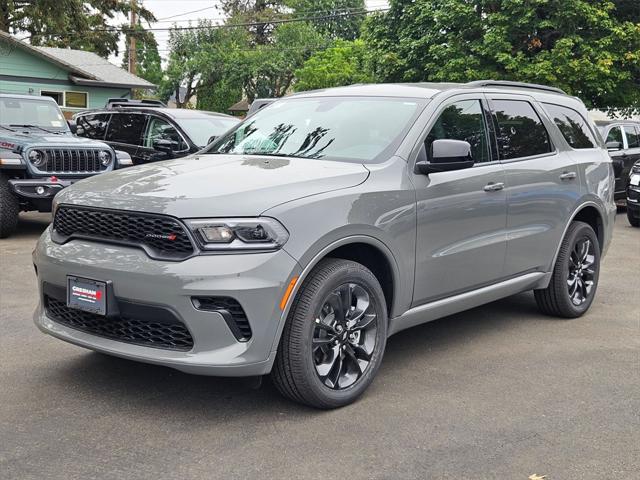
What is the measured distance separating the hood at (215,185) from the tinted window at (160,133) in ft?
23.6

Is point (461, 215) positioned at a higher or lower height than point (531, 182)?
lower

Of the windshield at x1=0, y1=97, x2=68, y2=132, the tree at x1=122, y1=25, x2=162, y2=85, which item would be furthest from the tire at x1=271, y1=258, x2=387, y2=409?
the tree at x1=122, y1=25, x2=162, y2=85

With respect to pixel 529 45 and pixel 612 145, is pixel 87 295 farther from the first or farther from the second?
pixel 529 45

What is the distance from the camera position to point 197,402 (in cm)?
414

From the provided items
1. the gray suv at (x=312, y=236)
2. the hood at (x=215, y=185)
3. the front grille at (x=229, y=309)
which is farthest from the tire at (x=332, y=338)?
the hood at (x=215, y=185)

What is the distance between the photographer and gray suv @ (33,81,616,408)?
3666mm

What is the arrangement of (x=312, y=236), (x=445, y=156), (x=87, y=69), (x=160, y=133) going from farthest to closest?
1. (x=87, y=69)
2. (x=160, y=133)
3. (x=445, y=156)
4. (x=312, y=236)

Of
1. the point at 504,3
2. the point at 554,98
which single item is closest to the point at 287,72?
the point at 504,3

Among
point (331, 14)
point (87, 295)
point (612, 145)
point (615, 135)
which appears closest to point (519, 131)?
point (87, 295)

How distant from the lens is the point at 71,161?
1043cm

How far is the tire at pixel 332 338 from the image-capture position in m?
3.83

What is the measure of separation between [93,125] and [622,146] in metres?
10.2

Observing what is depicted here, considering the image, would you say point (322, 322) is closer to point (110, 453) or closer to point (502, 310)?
point (110, 453)

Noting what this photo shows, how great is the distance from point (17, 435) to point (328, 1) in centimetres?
6563
